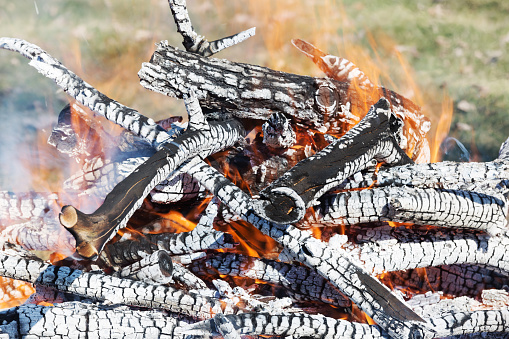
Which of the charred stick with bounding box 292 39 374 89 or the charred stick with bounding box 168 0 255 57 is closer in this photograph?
the charred stick with bounding box 168 0 255 57

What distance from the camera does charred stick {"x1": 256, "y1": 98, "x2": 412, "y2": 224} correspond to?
164 centimetres

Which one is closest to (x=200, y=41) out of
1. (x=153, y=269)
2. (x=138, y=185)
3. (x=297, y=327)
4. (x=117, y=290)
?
(x=138, y=185)

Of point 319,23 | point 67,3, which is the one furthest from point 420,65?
point 67,3

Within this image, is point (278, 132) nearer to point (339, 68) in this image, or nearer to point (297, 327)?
point (339, 68)

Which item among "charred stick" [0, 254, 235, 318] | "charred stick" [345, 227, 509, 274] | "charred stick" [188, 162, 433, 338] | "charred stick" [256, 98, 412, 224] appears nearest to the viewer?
"charred stick" [256, 98, 412, 224]

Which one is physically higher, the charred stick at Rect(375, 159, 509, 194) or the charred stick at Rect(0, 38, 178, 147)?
the charred stick at Rect(0, 38, 178, 147)

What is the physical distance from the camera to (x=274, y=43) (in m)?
4.39

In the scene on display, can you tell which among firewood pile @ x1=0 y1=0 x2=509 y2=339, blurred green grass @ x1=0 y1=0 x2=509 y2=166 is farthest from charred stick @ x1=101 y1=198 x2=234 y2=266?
blurred green grass @ x1=0 y1=0 x2=509 y2=166

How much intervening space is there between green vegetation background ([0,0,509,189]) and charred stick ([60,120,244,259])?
2369 millimetres

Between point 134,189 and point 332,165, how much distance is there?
948 mm

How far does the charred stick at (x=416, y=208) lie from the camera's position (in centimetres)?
196

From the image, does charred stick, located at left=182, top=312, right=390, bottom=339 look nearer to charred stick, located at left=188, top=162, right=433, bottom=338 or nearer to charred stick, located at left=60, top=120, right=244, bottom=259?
charred stick, located at left=188, top=162, right=433, bottom=338

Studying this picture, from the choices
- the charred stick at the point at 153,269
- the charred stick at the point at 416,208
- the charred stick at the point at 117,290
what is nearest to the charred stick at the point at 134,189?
the charred stick at the point at 153,269

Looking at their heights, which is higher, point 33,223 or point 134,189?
point 33,223
